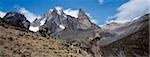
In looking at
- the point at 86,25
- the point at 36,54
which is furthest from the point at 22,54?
the point at 86,25

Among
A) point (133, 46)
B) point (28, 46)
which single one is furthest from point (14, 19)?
point (28, 46)

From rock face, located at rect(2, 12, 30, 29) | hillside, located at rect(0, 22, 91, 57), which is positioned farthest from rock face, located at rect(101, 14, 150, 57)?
rock face, located at rect(2, 12, 30, 29)

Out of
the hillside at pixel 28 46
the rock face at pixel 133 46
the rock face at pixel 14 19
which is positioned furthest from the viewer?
the rock face at pixel 14 19

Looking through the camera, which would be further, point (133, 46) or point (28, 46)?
point (133, 46)

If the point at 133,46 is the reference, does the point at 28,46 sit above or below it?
below

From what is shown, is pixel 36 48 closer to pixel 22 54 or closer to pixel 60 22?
pixel 22 54

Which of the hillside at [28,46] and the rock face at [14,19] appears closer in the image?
the hillside at [28,46]

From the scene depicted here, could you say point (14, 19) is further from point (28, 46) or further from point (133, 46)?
point (28, 46)

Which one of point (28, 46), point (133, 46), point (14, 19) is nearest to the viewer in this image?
point (28, 46)

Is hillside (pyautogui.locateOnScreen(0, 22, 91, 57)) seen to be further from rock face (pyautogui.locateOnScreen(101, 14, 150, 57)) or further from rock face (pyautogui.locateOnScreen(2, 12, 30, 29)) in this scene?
rock face (pyautogui.locateOnScreen(2, 12, 30, 29))

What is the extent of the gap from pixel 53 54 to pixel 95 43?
559 centimetres

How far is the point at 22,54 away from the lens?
2466cm

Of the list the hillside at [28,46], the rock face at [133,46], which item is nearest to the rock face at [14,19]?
the hillside at [28,46]

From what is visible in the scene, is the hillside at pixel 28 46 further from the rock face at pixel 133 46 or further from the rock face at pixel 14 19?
the rock face at pixel 14 19
